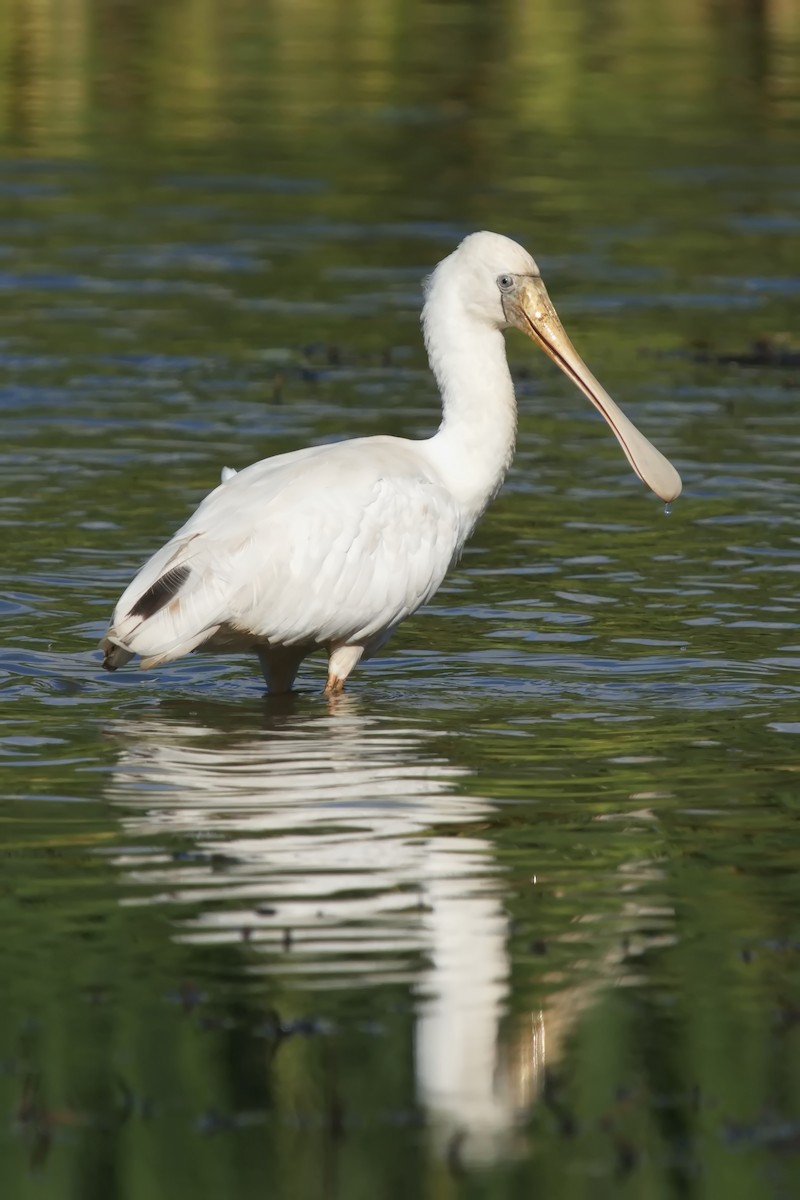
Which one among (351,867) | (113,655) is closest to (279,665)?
(113,655)

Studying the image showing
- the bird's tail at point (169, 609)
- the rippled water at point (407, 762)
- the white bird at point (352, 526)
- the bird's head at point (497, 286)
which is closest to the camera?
the rippled water at point (407, 762)

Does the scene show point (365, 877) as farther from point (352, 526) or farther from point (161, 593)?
point (352, 526)

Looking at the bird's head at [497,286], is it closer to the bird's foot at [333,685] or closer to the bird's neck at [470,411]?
the bird's neck at [470,411]

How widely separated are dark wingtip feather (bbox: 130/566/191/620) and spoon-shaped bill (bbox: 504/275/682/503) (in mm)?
1965

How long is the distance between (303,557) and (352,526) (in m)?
0.23

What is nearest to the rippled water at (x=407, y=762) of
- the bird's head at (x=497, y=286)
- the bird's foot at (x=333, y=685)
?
the bird's foot at (x=333, y=685)

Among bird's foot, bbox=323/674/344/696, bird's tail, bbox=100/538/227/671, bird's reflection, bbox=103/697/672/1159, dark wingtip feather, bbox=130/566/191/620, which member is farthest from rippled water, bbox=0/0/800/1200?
dark wingtip feather, bbox=130/566/191/620

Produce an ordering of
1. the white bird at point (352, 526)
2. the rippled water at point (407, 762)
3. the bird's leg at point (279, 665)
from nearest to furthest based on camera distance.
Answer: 1. the rippled water at point (407, 762)
2. the white bird at point (352, 526)
3. the bird's leg at point (279, 665)

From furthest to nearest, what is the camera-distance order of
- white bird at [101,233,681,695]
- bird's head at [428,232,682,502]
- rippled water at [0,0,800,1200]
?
bird's head at [428,232,682,502]
white bird at [101,233,681,695]
rippled water at [0,0,800,1200]

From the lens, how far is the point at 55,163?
1033 inches

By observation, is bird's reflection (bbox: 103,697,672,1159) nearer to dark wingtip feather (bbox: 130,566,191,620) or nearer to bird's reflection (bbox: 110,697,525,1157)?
bird's reflection (bbox: 110,697,525,1157)

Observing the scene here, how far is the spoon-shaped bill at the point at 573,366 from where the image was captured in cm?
1062

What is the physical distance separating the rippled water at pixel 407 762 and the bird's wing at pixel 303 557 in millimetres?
386

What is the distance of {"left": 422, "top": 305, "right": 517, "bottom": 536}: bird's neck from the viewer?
1030cm
